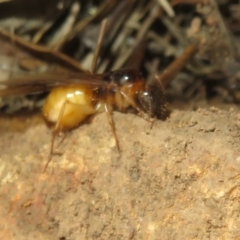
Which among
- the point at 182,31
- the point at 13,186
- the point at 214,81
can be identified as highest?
the point at 13,186

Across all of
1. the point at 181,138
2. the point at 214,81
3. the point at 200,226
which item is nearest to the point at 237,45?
the point at 214,81

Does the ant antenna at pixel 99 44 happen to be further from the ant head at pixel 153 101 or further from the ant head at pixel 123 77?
the ant head at pixel 153 101

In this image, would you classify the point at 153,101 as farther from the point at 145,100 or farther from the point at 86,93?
the point at 86,93

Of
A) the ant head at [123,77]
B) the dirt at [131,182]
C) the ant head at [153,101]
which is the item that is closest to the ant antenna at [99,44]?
the ant head at [123,77]

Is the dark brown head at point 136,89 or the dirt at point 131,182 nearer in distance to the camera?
the dirt at point 131,182

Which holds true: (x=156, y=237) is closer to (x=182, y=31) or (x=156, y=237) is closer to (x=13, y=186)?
(x=13, y=186)

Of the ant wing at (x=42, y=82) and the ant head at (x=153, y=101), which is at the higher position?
the ant wing at (x=42, y=82)

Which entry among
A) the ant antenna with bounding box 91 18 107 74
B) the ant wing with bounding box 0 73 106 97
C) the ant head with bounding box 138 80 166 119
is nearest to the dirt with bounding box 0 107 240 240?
the ant head with bounding box 138 80 166 119
